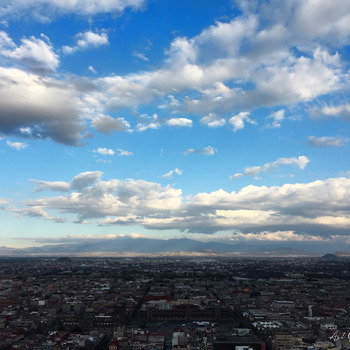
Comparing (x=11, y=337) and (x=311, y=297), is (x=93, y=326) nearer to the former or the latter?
→ (x=11, y=337)

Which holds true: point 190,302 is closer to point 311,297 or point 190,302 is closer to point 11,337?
point 311,297

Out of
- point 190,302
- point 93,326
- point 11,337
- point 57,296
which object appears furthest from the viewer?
point 57,296

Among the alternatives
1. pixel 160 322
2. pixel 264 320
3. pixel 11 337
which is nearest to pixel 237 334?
pixel 264 320

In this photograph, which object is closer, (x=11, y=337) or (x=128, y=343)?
(x=128, y=343)

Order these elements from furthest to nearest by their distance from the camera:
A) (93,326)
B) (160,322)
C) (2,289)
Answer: (2,289) < (160,322) < (93,326)

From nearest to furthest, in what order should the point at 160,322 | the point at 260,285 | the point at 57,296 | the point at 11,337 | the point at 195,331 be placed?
the point at 11,337 → the point at 195,331 → the point at 160,322 → the point at 57,296 → the point at 260,285

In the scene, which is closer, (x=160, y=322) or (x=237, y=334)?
(x=237, y=334)

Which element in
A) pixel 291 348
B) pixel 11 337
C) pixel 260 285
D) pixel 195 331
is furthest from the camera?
pixel 260 285

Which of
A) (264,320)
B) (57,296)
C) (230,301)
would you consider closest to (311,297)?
(230,301)
